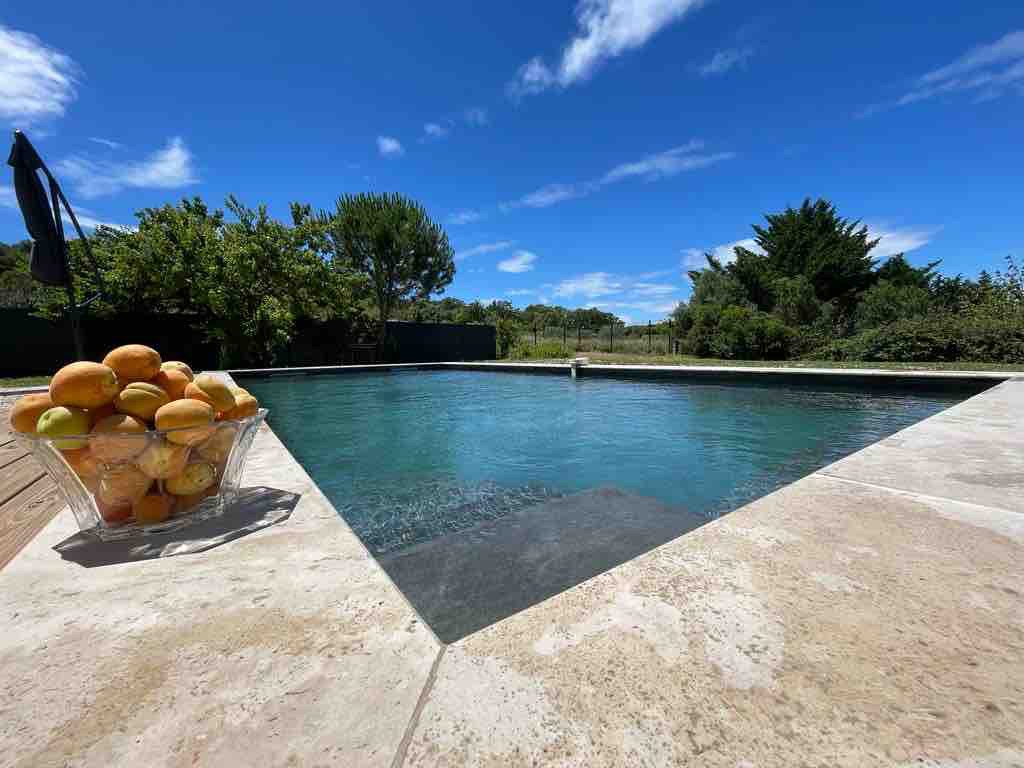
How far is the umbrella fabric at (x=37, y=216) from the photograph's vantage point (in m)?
3.29

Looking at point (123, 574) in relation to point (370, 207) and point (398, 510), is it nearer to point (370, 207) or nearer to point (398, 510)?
point (398, 510)

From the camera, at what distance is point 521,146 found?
14055 millimetres

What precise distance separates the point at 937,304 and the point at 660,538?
19.4 m

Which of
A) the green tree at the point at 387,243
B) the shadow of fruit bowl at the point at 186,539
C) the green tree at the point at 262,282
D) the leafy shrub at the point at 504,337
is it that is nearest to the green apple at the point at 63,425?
the shadow of fruit bowl at the point at 186,539

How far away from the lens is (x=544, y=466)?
3098 millimetres

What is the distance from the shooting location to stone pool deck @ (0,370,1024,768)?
0.48 metres

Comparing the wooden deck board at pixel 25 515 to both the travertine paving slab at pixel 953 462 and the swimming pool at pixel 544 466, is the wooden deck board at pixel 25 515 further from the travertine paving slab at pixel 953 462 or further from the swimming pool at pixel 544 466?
the travertine paving slab at pixel 953 462

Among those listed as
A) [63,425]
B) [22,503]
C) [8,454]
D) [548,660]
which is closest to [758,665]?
[548,660]

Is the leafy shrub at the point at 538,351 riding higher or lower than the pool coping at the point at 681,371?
higher

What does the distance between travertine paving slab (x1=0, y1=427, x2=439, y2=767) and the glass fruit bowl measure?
0.14 meters

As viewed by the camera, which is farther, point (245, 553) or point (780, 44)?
point (780, 44)

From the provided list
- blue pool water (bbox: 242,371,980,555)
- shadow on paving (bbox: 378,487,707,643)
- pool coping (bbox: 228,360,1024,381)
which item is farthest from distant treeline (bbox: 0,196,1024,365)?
shadow on paving (bbox: 378,487,707,643)

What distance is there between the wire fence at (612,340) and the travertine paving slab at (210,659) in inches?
633

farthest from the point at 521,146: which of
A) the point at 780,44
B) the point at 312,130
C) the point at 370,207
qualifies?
the point at 780,44
